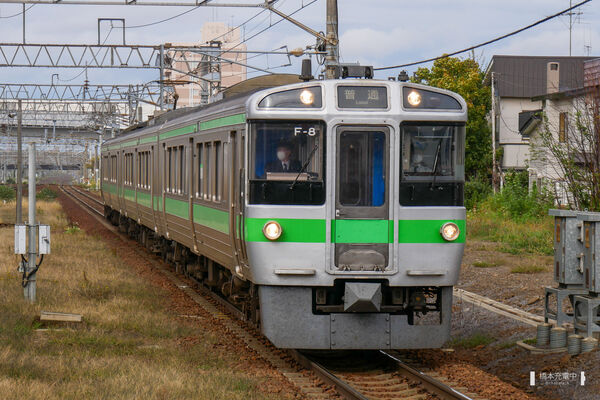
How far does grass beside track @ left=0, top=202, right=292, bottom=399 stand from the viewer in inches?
308

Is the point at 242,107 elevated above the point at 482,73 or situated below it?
below

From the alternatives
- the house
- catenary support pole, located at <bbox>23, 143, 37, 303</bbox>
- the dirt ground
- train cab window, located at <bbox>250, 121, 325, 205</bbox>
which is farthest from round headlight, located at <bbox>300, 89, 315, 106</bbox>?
the house

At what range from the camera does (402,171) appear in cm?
927

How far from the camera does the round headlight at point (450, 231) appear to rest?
9305 millimetres

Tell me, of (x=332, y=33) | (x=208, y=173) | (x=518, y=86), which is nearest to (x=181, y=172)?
(x=208, y=173)

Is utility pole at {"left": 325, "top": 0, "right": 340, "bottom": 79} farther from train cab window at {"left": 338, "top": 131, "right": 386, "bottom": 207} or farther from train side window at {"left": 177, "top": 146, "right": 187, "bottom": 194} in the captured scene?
train cab window at {"left": 338, "top": 131, "right": 386, "bottom": 207}

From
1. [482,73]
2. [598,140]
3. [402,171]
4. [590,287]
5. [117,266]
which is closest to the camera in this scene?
[402,171]

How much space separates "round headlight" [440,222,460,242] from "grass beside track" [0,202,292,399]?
88.0 inches

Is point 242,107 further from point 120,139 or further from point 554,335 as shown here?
point 120,139

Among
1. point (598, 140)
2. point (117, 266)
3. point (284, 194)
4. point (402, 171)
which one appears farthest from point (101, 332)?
point (598, 140)

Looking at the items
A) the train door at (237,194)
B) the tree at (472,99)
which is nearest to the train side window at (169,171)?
the train door at (237,194)

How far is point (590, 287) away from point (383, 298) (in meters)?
2.24

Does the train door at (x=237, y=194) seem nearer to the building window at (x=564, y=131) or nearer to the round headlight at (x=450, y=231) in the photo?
the round headlight at (x=450, y=231)

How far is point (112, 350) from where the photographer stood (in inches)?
382
